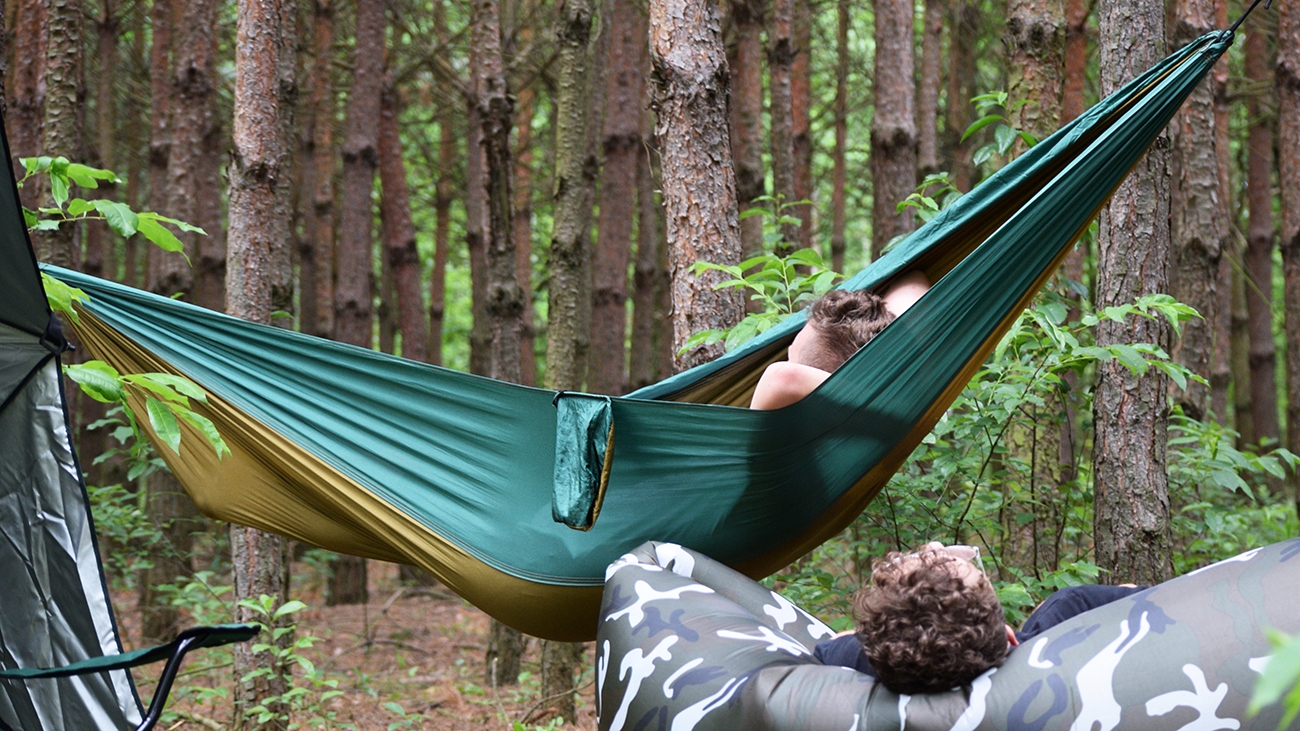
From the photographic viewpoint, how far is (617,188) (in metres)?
5.10

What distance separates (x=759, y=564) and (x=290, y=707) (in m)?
1.67

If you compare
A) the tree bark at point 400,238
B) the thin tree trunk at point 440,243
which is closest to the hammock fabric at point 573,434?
the tree bark at point 400,238

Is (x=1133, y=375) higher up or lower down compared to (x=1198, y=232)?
lower down

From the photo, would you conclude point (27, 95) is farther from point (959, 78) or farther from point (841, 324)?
point (959, 78)

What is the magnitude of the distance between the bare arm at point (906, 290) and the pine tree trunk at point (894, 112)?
2.20 meters

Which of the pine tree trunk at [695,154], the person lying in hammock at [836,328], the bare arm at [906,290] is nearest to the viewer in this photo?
the person lying in hammock at [836,328]

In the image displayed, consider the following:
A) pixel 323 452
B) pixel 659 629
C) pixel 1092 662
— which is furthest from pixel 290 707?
pixel 1092 662

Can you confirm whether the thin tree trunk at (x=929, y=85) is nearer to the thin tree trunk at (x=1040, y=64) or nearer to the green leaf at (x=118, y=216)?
the thin tree trunk at (x=1040, y=64)

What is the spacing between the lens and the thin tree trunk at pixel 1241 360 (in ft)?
21.7

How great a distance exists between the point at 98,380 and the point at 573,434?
71cm

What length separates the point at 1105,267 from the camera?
7.66 feet

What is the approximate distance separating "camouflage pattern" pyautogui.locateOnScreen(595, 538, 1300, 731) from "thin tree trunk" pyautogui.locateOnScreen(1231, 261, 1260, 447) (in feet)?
20.2

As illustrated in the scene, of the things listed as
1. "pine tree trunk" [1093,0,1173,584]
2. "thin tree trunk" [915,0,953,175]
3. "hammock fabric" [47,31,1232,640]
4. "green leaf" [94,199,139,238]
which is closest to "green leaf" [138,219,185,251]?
"green leaf" [94,199,139,238]

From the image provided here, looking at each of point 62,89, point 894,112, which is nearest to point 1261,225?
point 894,112
